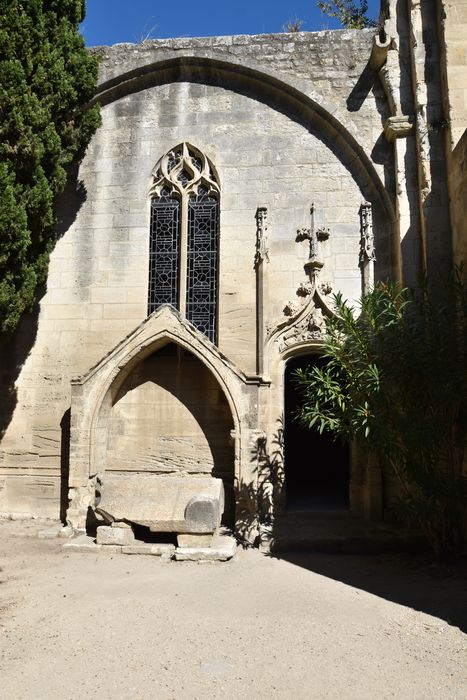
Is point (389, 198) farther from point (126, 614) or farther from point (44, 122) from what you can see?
point (126, 614)

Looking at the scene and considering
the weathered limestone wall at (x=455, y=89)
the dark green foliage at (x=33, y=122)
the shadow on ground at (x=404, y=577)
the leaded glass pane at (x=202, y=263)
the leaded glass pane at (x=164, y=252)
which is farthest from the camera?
the leaded glass pane at (x=164, y=252)

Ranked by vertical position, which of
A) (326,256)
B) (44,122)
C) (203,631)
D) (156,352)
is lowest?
(203,631)

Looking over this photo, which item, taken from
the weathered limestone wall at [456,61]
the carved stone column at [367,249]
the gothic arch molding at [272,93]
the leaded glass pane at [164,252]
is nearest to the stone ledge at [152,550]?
the leaded glass pane at [164,252]

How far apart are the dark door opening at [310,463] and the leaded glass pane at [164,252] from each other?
8.16 ft

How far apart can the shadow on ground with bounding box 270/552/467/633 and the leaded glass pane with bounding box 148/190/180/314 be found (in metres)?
4.63

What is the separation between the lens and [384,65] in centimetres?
889

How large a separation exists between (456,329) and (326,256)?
282 centimetres

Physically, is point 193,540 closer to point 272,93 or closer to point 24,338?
point 24,338

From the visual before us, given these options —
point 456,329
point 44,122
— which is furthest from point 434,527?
point 44,122

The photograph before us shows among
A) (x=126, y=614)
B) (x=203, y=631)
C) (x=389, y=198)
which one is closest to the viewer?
(x=203, y=631)

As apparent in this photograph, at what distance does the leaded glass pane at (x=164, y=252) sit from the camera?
9266 mm

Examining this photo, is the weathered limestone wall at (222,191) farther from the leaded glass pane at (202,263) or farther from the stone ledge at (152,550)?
the stone ledge at (152,550)

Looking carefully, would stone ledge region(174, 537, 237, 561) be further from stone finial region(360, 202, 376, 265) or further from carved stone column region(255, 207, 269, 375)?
stone finial region(360, 202, 376, 265)

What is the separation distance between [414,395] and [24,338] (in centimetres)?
643
